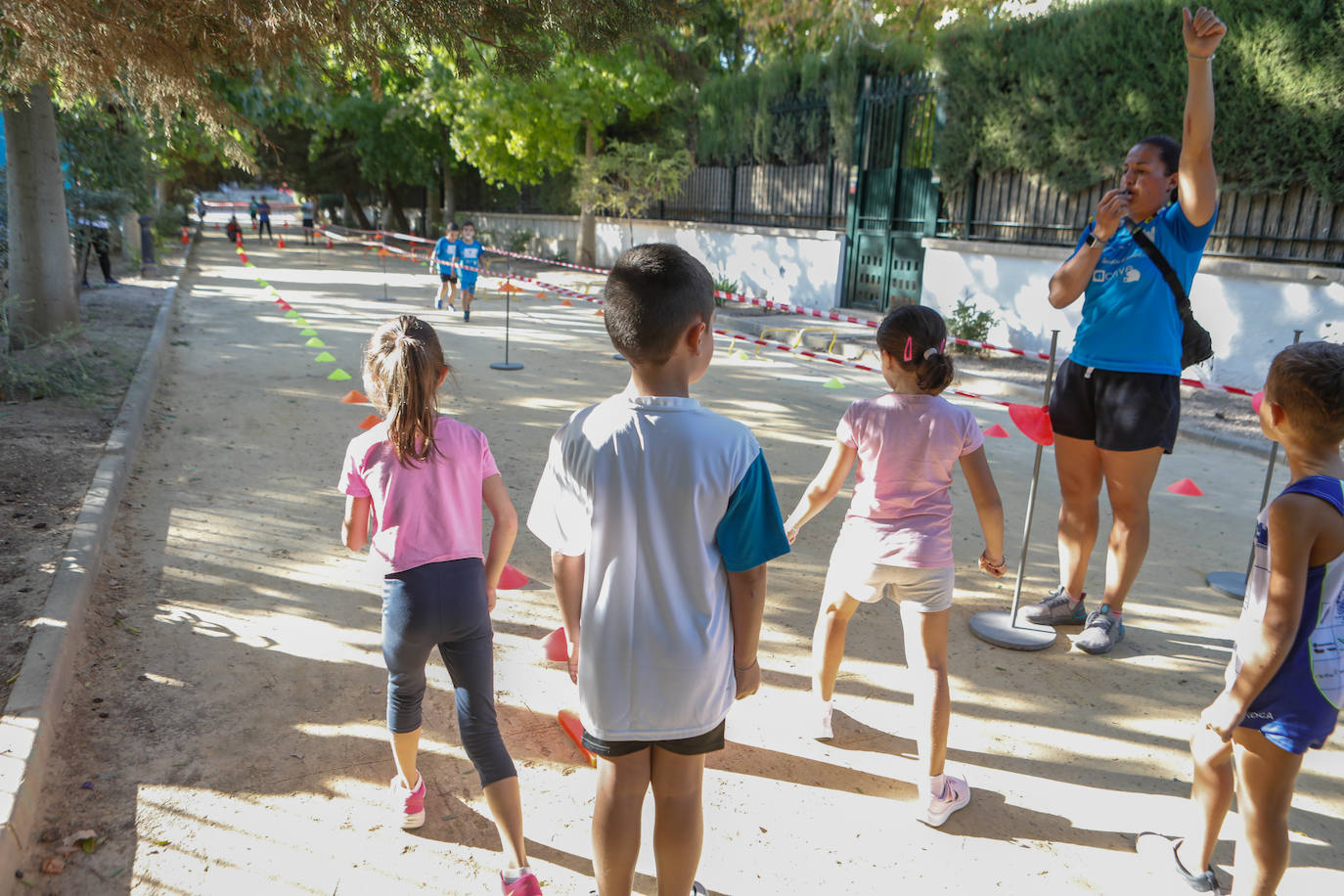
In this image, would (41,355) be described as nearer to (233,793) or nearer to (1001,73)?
(233,793)

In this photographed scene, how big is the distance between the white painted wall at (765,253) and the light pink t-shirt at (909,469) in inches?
523

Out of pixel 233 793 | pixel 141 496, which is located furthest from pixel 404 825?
pixel 141 496

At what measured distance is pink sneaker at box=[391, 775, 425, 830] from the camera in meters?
2.87

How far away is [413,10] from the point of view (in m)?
4.38

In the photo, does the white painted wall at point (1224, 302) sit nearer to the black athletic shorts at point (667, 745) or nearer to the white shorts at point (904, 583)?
the white shorts at point (904, 583)

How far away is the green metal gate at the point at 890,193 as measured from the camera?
15.5 m

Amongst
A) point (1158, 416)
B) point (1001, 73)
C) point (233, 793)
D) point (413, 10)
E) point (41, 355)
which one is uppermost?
point (1001, 73)

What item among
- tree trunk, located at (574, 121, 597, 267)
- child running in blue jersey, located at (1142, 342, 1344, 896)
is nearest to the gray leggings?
child running in blue jersey, located at (1142, 342, 1344, 896)

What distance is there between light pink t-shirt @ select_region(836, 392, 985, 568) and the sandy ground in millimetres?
870

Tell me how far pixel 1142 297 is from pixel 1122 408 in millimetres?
466

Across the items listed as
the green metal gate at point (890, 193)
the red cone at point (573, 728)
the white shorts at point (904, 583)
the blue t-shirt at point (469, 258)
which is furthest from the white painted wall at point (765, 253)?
the white shorts at point (904, 583)

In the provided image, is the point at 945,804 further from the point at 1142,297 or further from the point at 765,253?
the point at 765,253

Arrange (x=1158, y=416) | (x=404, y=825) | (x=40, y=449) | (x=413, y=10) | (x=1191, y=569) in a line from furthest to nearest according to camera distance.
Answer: (x=40, y=449) → (x=1191, y=569) → (x=413, y=10) → (x=1158, y=416) → (x=404, y=825)

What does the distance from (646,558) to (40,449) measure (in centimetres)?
603
